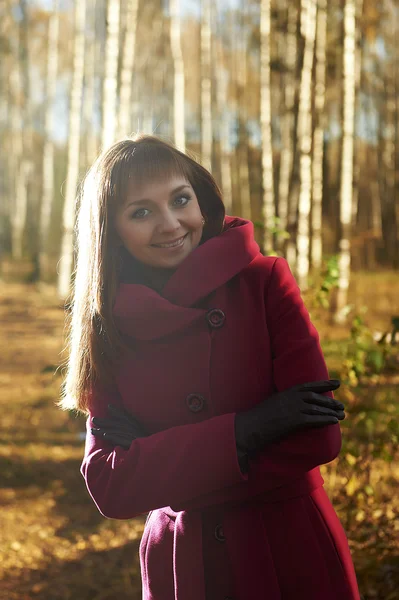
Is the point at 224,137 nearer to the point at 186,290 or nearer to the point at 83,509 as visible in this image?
the point at 83,509

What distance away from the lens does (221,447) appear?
136 cm

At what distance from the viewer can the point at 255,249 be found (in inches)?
60.6

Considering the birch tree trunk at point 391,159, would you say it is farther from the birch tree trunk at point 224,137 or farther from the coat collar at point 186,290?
the coat collar at point 186,290

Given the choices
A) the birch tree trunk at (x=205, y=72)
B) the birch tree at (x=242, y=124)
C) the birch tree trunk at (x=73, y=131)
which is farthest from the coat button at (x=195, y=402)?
the birch tree at (x=242, y=124)

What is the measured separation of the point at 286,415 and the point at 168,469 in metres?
0.28

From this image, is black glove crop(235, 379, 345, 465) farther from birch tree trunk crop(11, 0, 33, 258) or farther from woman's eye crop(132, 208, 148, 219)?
birch tree trunk crop(11, 0, 33, 258)

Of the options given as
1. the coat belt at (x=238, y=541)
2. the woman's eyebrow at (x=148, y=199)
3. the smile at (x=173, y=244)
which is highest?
the woman's eyebrow at (x=148, y=199)

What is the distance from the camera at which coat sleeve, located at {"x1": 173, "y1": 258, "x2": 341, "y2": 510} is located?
138cm

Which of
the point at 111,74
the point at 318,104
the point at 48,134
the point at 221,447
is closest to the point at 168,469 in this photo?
the point at 221,447

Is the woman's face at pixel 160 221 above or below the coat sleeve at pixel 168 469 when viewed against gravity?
above

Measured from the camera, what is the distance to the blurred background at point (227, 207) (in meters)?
3.48

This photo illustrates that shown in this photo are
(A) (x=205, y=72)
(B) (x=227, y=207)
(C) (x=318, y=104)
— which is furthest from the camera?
(B) (x=227, y=207)

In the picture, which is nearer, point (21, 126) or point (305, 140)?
point (305, 140)

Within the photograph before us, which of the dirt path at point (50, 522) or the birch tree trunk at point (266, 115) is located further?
the birch tree trunk at point (266, 115)
